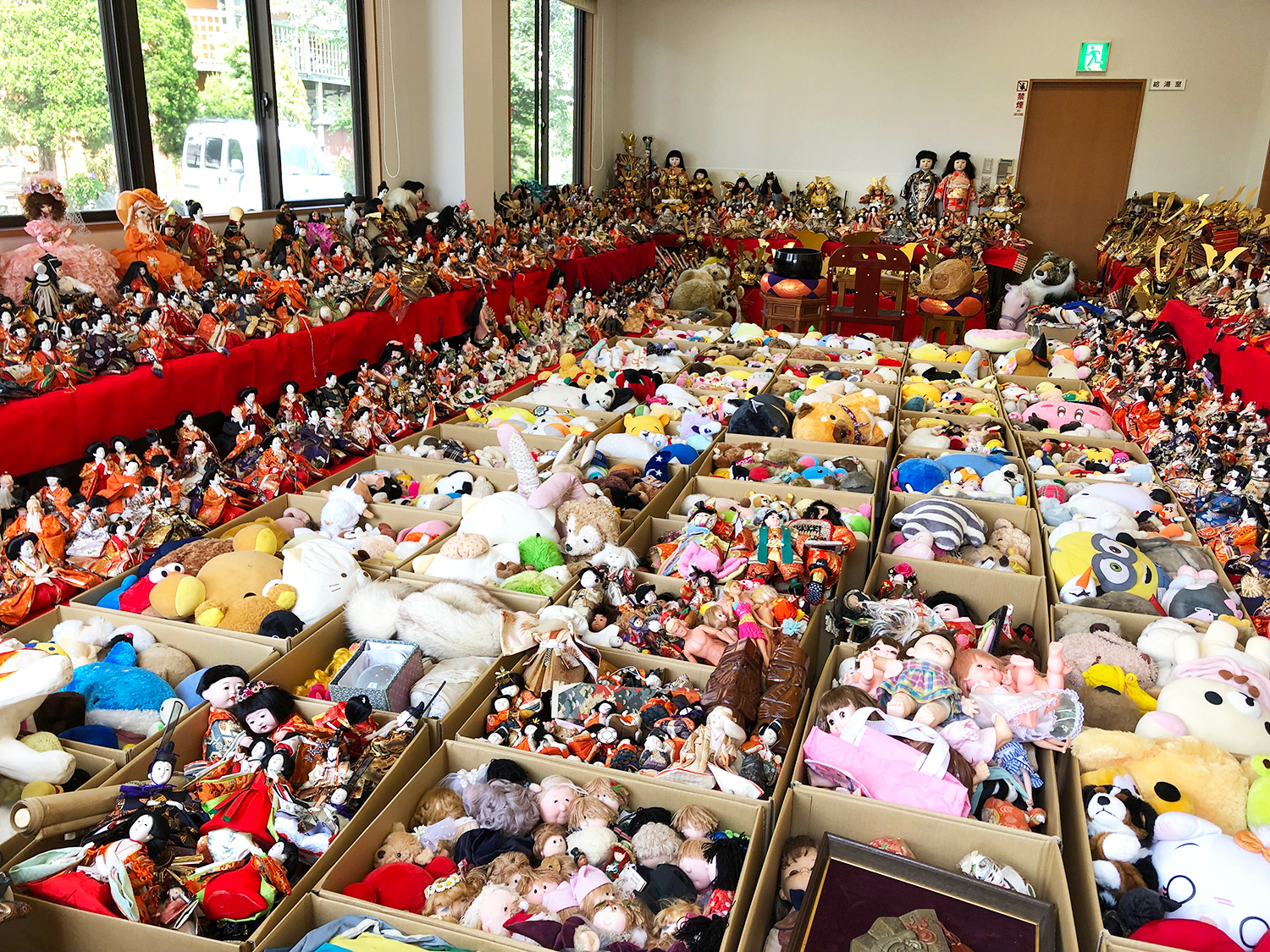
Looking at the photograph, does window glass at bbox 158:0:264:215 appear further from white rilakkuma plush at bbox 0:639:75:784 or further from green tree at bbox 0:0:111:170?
white rilakkuma plush at bbox 0:639:75:784

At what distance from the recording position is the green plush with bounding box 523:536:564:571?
2.60 m

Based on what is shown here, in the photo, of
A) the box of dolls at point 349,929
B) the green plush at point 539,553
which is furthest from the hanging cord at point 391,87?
the box of dolls at point 349,929

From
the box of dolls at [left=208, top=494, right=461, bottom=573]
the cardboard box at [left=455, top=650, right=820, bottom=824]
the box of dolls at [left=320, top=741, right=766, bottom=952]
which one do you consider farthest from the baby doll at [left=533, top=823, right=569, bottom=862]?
the box of dolls at [left=208, top=494, right=461, bottom=573]

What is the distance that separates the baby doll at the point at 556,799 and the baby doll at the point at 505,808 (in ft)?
0.06

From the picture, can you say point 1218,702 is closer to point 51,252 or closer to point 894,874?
point 894,874

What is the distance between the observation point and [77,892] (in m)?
1.42

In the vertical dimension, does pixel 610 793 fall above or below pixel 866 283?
below

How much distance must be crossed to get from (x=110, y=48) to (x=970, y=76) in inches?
297

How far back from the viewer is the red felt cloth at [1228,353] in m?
3.39

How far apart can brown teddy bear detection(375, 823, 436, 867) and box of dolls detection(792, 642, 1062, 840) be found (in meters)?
0.73

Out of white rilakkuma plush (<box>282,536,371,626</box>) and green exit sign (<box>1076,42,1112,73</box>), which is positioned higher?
green exit sign (<box>1076,42,1112,73</box>)

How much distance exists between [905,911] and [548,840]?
67 cm

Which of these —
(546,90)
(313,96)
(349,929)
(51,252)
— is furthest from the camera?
(546,90)

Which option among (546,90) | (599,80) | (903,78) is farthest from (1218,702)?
(599,80)
